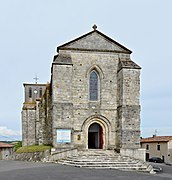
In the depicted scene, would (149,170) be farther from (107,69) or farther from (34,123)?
(34,123)

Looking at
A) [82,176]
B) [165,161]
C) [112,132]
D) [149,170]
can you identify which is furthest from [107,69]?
[165,161]

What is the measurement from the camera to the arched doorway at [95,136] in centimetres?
2439

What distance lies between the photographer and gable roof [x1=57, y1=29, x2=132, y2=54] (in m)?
23.8

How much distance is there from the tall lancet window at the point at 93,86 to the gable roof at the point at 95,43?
212 centimetres

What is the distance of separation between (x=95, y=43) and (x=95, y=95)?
4391mm

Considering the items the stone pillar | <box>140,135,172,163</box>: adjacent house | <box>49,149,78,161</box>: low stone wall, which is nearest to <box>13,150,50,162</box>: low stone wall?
<box>49,149,78,161</box>: low stone wall

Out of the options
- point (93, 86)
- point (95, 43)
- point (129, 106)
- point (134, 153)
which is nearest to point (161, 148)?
point (134, 153)

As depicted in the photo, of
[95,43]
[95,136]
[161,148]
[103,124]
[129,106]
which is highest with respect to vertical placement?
[95,43]

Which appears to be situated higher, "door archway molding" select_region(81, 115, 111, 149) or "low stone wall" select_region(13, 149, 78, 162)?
"door archway molding" select_region(81, 115, 111, 149)

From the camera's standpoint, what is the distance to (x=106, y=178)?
42.1 feet

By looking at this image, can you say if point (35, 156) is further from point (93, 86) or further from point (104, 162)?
point (93, 86)

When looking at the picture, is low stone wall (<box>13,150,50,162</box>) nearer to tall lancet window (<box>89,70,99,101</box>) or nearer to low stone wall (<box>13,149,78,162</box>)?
low stone wall (<box>13,149,78,162</box>)

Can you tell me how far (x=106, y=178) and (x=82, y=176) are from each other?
45.2 inches

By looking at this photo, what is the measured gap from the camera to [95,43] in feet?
79.2
